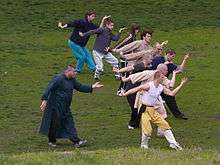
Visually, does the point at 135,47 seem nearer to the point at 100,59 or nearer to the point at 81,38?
the point at 100,59

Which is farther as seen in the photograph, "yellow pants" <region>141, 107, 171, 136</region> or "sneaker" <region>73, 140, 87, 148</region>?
"sneaker" <region>73, 140, 87, 148</region>

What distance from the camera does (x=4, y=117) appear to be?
1811cm

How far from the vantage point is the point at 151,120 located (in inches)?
593

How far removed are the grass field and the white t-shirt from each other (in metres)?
0.98

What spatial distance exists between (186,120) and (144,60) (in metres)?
2.09

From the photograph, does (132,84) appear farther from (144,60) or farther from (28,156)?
(28,156)

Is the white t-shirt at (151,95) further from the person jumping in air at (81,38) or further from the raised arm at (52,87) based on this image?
the person jumping in air at (81,38)

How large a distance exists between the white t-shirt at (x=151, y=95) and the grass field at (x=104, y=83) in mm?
976

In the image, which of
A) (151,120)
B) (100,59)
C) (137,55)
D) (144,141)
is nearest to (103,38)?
(100,59)

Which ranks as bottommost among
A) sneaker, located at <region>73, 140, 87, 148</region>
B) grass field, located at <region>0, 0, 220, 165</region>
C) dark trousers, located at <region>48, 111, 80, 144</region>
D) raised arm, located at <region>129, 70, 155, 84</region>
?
grass field, located at <region>0, 0, 220, 165</region>

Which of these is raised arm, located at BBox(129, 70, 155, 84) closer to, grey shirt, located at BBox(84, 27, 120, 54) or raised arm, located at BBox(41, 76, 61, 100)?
raised arm, located at BBox(41, 76, 61, 100)

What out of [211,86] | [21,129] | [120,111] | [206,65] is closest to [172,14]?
[206,65]

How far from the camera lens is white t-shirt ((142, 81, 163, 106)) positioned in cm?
1506

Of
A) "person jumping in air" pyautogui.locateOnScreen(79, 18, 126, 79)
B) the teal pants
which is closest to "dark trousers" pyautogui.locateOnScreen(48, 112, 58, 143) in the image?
"person jumping in air" pyautogui.locateOnScreen(79, 18, 126, 79)
